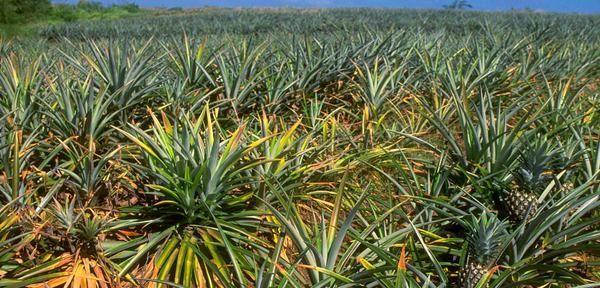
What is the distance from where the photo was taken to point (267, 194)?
2.46 meters

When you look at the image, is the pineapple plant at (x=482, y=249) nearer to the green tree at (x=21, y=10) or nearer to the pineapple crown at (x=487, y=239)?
the pineapple crown at (x=487, y=239)

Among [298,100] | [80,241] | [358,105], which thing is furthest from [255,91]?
[80,241]

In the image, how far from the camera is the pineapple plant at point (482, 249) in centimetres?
175

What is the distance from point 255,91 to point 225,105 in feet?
1.24

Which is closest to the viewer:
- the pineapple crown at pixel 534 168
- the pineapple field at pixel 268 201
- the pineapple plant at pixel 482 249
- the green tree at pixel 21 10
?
the pineapple plant at pixel 482 249

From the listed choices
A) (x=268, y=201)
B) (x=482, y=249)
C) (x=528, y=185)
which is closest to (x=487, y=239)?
(x=482, y=249)

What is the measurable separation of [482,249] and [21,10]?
13.0 metres

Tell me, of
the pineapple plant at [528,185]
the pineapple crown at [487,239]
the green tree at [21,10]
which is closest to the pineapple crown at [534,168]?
the pineapple plant at [528,185]

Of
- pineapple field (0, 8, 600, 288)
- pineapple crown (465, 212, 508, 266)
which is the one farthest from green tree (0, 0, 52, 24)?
pineapple crown (465, 212, 508, 266)

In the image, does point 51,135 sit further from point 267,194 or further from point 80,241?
point 267,194

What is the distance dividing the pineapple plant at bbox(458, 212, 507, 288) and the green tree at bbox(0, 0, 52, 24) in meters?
11.4

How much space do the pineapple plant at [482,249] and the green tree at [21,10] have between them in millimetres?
11430

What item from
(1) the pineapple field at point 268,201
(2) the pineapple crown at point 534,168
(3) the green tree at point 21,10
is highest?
(2) the pineapple crown at point 534,168

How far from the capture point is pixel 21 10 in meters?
11.7
